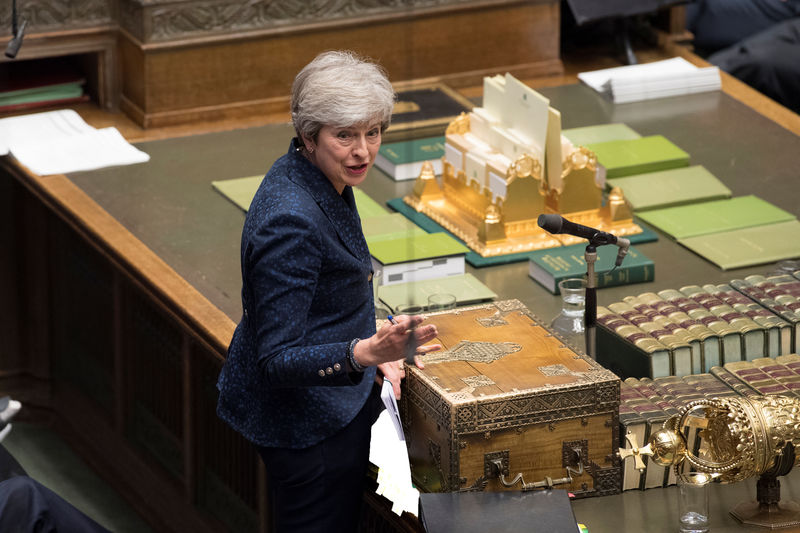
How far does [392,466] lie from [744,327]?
3.05 ft

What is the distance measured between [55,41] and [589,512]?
308cm

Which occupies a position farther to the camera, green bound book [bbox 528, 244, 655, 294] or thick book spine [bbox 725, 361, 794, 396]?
green bound book [bbox 528, 244, 655, 294]

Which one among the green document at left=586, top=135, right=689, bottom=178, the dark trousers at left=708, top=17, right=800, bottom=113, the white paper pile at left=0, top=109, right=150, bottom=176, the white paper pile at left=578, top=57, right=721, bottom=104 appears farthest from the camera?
the dark trousers at left=708, top=17, right=800, bottom=113

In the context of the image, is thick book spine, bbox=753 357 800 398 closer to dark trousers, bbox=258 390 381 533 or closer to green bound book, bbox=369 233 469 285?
dark trousers, bbox=258 390 381 533

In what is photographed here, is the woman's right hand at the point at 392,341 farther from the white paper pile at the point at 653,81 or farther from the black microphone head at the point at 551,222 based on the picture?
the white paper pile at the point at 653,81

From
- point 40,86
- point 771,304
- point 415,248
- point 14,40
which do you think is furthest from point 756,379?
point 40,86

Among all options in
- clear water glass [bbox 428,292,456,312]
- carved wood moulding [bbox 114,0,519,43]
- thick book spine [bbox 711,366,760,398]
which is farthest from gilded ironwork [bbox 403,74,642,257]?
thick book spine [bbox 711,366,760,398]

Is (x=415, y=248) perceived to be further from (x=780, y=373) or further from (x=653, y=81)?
(x=653, y=81)

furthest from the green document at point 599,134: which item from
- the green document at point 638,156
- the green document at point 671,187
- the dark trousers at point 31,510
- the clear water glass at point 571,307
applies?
the dark trousers at point 31,510

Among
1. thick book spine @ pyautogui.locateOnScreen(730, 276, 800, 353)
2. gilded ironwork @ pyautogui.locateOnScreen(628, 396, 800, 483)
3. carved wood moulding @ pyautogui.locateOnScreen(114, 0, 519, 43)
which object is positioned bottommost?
thick book spine @ pyautogui.locateOnScreen(730, 276, 800, 353)

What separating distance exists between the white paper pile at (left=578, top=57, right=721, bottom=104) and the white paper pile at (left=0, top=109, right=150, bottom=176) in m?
1.69

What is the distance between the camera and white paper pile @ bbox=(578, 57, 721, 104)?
18.6 ft

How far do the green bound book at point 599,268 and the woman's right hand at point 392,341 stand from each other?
4.96 ft

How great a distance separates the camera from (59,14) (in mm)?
5387
